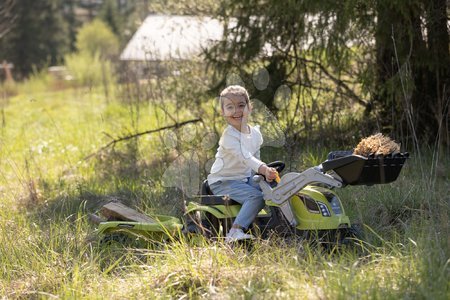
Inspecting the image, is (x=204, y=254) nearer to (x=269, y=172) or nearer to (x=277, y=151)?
(x=269, y=172)

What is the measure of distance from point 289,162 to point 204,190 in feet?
6.03

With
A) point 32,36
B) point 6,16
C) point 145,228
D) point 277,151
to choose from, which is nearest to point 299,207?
point 145,228

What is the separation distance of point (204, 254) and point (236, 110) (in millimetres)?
1121

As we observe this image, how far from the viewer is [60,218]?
6000 mm

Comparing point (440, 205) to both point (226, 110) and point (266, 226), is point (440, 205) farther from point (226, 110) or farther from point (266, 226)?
point (226, 110)

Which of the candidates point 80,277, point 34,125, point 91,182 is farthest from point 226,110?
point 34,125

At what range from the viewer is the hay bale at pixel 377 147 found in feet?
14.4

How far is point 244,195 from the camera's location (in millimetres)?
5031

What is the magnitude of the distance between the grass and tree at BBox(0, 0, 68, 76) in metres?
26.7

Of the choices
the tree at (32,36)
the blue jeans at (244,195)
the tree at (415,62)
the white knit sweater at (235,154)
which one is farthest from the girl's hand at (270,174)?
the tree at (32,36)

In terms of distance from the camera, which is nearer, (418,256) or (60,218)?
(418,256)

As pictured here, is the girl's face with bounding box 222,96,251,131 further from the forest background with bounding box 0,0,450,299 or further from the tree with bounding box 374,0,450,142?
the tree with bounding box 374,0,450,142

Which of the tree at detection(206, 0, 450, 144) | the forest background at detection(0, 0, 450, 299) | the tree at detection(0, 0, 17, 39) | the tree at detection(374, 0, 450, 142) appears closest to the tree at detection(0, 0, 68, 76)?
the tree at detection(0, 0, 17, 39)

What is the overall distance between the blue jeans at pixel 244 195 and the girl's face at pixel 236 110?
42cm
